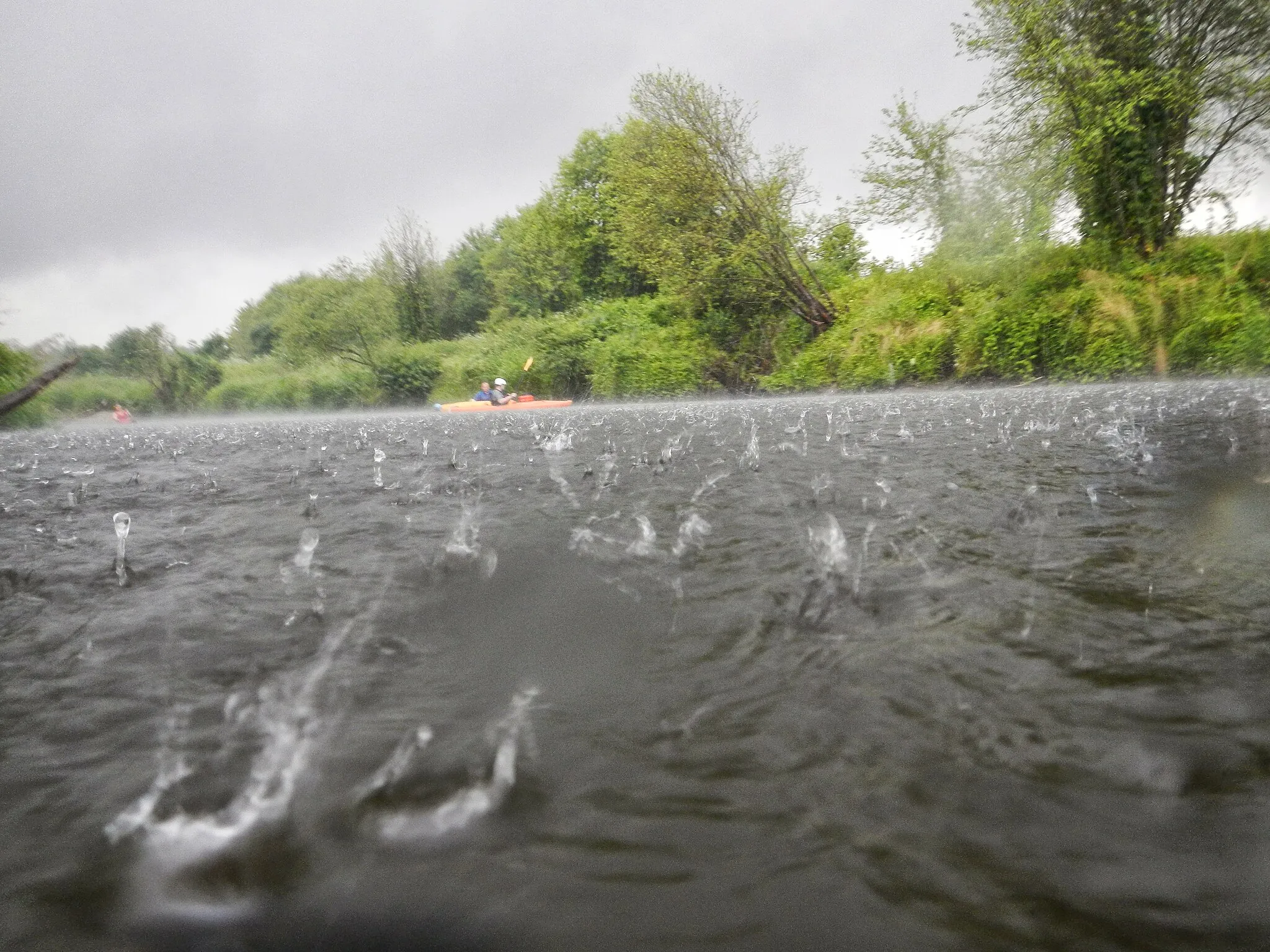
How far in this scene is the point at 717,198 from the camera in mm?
31953

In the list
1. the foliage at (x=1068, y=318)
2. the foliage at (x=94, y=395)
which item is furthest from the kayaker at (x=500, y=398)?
the foliage at (x=94, y=395)

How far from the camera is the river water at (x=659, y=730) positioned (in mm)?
1669

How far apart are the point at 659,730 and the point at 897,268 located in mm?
29921

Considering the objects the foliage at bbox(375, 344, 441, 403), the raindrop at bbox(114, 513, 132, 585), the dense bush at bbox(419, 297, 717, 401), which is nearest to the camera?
the raindrop at bbox(114, 513, 132, 585)

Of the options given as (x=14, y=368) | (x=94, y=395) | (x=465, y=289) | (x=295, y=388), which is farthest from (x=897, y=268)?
(x=465, y=289)

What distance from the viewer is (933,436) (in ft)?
32.2

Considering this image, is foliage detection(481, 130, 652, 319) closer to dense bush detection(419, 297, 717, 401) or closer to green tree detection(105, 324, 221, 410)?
dense bush detection(419, 297, 717, 401)

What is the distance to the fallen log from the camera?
22.0ft

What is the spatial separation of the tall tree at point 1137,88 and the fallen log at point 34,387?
25017mm

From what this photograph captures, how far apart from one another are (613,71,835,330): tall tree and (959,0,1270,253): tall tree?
32.8ft

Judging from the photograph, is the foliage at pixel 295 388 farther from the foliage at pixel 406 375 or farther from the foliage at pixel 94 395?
the foliage at pixel 94 395

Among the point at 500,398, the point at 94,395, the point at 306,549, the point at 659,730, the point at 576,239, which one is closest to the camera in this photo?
the point at 659,730

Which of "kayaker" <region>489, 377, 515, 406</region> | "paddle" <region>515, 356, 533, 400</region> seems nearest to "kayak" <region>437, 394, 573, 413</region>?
"kayaker" <region>489, 377, 515, 406</region>

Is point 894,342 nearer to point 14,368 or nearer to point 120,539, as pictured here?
point 120,539
